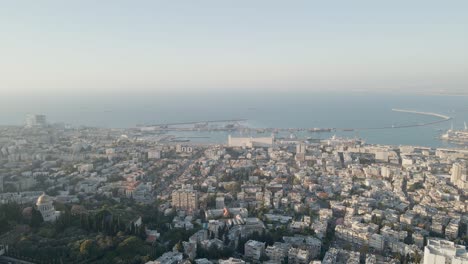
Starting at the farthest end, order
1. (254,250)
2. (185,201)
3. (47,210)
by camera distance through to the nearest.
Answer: (185,201) → (47,210) → (254,250)

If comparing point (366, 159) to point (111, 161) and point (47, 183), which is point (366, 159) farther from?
point (47, 183)

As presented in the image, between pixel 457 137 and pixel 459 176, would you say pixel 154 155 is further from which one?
pixel 457 137

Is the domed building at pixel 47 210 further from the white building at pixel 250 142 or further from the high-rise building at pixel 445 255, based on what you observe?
the white building at pixel 250 142

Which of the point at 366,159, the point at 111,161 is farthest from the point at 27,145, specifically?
the point at 366,159

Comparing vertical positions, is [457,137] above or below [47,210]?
below

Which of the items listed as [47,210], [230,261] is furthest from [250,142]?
[230,261]

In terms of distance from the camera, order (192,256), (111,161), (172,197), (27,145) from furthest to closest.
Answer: (27,145), (111,161), (172,197), (192,256)

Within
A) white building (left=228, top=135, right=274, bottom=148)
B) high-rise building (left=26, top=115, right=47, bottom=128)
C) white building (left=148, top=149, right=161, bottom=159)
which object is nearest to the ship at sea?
white building (left=228, top=135, right=274, bottom=148)

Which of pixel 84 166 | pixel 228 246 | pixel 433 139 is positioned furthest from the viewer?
pixel 433 139
